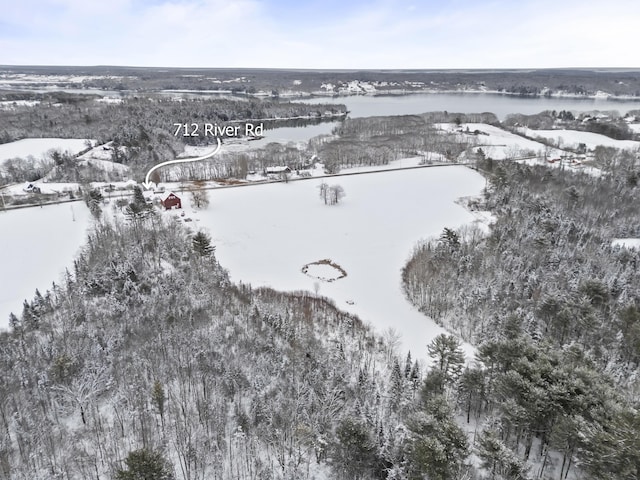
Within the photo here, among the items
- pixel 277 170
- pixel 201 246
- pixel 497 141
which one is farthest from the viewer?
pixel 497 141

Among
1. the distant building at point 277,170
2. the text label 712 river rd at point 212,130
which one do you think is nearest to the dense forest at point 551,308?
the distant building at point 277,170

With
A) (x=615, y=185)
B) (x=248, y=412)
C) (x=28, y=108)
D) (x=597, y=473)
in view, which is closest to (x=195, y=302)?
(x=248, y=412)

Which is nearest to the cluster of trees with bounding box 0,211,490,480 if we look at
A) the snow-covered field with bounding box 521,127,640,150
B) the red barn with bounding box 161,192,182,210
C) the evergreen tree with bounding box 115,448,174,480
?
the evergreen tree with bounding box 115,448,174,480

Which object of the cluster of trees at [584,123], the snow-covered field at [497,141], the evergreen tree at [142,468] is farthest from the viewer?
the cluster of trees at [584,123]

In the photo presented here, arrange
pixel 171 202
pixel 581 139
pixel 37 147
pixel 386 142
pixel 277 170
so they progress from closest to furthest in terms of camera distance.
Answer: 1. pixel 171 202
2. pixel 277 170
3. pixel 37 147
4. pixel 386 142
5. pixel 581 139

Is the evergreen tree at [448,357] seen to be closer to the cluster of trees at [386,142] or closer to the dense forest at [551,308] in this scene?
the dense forest at [551,308]

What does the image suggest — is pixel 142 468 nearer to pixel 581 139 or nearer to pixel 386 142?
pixel 386 142

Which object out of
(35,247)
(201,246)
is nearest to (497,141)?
(201,246)
